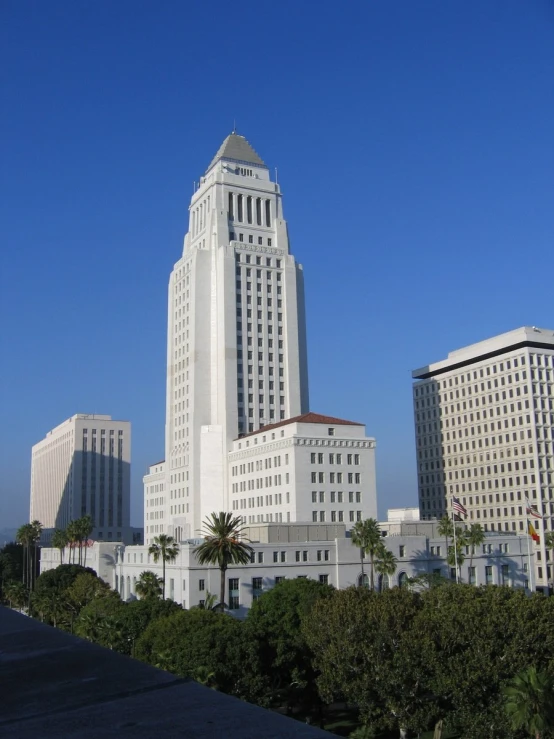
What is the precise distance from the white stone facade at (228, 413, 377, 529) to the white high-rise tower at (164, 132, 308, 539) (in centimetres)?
1499

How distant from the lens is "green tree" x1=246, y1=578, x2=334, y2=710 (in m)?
64.5

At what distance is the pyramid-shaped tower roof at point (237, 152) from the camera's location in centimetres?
16125

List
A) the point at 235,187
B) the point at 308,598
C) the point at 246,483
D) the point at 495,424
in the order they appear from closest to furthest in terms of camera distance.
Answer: the point at 308,598
the point at 246,483
the point at 235,187
the point at 495,424

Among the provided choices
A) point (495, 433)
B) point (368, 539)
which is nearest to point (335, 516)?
point (368, 539)

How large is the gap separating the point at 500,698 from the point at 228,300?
107m

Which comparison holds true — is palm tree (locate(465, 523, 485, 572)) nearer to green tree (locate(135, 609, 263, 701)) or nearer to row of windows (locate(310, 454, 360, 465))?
row of windows (locate(310, 454, 360, 465))

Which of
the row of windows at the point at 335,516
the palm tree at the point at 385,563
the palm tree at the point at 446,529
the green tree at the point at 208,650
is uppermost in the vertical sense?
the row of windows at the point at 335,516

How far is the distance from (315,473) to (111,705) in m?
113

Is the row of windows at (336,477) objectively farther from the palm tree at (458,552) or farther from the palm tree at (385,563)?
the palm tree at (385,563)

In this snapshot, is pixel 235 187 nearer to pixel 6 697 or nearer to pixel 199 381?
pixel 199 381

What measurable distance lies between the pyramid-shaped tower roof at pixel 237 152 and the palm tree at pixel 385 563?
98049 millimetres

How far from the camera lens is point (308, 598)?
73.8 metres

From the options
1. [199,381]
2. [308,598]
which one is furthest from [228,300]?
[308,598]

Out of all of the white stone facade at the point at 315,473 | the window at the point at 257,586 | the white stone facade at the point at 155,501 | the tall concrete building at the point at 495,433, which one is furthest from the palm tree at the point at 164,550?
the tall concrete building at the point at 495,433
